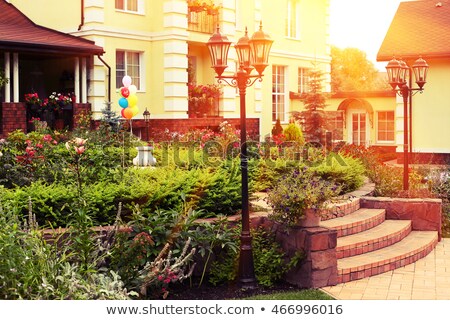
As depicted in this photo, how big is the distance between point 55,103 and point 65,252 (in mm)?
12647

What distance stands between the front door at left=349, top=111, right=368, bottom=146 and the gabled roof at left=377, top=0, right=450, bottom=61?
467 centimetres

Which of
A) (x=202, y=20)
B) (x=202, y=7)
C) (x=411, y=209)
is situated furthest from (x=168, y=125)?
(x=411, y=209)

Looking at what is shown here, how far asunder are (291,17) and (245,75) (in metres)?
21.0

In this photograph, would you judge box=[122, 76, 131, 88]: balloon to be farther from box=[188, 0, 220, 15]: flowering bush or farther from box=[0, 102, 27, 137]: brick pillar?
box=[188, 0, 220, 15]: flowering bush

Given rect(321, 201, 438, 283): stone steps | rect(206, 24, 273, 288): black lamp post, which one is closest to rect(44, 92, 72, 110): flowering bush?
rect(321, 201, 438, 283): stone steps

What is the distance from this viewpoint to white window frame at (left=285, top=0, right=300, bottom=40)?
2922 cm

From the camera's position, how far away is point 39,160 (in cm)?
1188

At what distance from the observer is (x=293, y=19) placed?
1166 inches

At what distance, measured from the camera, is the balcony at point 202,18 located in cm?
2388

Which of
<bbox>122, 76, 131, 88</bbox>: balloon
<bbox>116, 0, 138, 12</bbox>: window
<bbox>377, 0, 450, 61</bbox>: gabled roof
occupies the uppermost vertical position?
<bbox>116, 0, 138, 12</bbox>: window

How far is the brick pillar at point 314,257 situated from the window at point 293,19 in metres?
21.0
